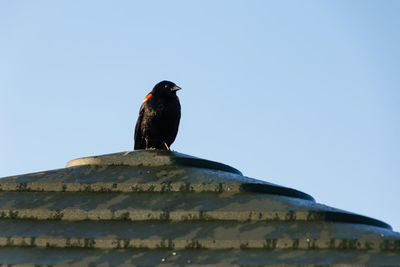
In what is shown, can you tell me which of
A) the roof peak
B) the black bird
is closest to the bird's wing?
the black bird

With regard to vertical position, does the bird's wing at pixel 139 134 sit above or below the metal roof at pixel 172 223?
above

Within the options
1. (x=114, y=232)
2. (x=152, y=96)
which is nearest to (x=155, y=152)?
(x=114, y=232)

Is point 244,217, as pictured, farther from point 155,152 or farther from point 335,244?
point 155,152

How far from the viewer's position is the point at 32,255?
367cm

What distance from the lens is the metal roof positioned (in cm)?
345

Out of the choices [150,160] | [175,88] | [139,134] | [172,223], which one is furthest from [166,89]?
[172,223]

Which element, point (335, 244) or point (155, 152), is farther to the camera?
point (155, 152)

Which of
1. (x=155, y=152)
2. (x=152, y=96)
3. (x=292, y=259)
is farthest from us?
(x=152, y=96)

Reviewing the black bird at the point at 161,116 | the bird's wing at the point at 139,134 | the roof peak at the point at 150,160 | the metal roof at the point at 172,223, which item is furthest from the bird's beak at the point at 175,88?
the metal roof at the point at 172,223

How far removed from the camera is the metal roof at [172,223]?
3.45 metres

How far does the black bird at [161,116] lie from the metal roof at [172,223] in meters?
2.66

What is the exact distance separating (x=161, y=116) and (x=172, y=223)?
11.5 ft

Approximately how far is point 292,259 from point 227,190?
0.87 metres

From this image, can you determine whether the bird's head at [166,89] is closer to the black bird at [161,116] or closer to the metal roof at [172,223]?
the black bird at [161,116]
